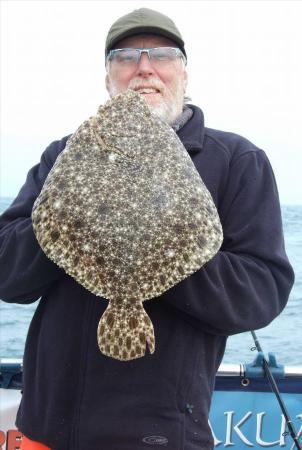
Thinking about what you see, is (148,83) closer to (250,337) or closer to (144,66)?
(144,66)

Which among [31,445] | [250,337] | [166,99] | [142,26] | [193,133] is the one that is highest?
[142,26]

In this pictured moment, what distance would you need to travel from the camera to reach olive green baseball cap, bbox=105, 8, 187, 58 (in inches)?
108

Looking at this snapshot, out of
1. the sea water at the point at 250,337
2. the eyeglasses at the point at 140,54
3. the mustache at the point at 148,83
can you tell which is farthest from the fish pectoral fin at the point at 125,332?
the sea water at the point at 250,337

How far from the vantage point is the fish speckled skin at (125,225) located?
203 cm

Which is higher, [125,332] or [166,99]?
[166,99]

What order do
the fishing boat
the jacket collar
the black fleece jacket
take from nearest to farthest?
the black fleece jacket, the jacket collar, the fishing boat

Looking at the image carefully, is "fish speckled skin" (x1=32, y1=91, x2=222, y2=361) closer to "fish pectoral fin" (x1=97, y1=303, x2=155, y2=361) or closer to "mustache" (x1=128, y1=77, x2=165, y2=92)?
"fish pectoral fin" (x1=97, y1=303, x2=155, y2=361)

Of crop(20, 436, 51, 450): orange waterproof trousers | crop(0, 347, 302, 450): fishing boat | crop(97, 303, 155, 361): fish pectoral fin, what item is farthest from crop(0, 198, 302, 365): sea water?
crop(97, 303, 155, 361): fish pectoral fin

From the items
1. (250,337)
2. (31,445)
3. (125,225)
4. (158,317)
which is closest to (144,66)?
(125,225)

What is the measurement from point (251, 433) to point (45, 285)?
2090mm

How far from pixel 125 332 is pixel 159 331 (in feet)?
1.19

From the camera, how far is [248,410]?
3.85 m

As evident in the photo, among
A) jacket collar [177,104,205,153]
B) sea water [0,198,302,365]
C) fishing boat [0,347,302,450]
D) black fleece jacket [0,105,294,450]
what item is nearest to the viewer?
black fleece jacket [0,105,294,450]

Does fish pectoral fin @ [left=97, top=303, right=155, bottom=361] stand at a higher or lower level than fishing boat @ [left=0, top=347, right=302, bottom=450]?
higher
